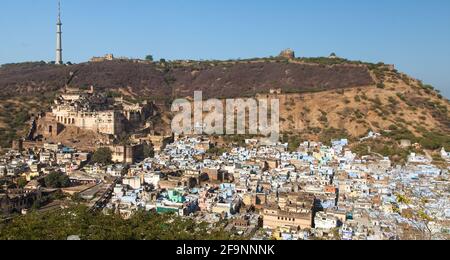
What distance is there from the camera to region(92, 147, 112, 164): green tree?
22217 mm

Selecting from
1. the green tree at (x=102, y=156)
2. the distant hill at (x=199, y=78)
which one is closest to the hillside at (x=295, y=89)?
the distant hill at (x=199, y=78)

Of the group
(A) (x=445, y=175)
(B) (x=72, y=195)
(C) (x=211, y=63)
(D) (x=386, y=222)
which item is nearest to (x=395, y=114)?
(A) (x=445, y=175)

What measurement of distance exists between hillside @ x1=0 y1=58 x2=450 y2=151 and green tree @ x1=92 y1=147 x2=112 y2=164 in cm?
596

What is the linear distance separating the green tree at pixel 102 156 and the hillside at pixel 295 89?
596 centimetres

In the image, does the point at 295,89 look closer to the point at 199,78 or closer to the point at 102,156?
the point at 199,78

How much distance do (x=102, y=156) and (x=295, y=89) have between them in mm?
16485

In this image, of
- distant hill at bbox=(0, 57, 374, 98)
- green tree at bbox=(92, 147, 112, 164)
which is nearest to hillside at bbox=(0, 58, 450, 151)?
distant hill at bbox=(0, 57, 374, 98)

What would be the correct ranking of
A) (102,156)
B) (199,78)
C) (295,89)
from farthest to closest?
(199,78)
(295,89)
(102,156)

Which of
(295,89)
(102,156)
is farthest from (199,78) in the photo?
(102,156)

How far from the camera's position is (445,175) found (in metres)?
19.1

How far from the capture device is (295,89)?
34.7m

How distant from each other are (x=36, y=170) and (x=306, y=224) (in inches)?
452

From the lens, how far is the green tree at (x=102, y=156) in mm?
22217

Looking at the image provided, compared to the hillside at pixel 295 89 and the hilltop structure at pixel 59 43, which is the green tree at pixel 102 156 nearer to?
the hillside at pixel 295 89
